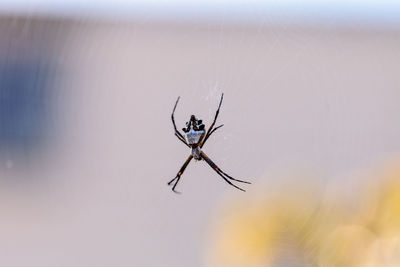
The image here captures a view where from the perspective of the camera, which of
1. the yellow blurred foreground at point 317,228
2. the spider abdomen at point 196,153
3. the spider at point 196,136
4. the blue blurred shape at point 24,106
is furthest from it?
the blue blurred shape at point 24,106

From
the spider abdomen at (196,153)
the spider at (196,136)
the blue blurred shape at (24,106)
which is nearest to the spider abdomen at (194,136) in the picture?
the spider at (196,136)

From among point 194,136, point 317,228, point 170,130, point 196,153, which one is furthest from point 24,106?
point 317,228

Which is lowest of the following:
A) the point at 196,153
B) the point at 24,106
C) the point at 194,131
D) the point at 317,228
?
the point at 24,106

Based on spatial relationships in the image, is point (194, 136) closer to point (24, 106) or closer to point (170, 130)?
point (170, 130)

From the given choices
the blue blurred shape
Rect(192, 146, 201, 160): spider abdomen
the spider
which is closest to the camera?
the spider

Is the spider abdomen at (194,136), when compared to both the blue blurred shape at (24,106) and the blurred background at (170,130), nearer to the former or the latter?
the blurred background at (170,130)

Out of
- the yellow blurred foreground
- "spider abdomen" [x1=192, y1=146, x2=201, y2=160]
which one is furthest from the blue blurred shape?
the yellow blurred foreground

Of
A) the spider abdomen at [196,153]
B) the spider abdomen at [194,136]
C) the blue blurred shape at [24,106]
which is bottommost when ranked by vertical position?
the blue blurred shape at [24,106]

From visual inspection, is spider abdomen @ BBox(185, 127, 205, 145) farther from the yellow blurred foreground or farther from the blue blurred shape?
the blue blurred shape

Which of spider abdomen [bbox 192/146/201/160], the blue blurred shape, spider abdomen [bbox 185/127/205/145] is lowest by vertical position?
the blue blurred shape
